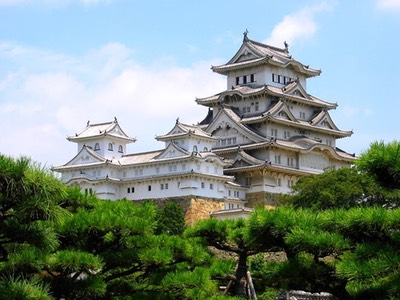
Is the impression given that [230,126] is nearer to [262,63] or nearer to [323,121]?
[262,63]

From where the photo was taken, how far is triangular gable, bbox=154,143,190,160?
49.7 meters

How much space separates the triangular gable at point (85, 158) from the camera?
52438mm

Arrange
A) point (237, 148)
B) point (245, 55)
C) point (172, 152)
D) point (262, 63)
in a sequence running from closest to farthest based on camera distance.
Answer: point (172, 152)
point (237, 148)
point (262, 63)
point (245, 55)

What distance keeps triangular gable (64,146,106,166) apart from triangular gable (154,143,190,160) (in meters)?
4.35

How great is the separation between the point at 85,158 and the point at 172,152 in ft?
23.0

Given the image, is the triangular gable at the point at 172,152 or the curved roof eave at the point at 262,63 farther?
the curved roof eave at the point at 262,63

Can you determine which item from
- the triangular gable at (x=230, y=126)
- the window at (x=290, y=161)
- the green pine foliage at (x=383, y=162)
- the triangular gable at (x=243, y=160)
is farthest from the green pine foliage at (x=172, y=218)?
the green pine foliage at (x=383, y=162)

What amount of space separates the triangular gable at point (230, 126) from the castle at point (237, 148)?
76 millimetres

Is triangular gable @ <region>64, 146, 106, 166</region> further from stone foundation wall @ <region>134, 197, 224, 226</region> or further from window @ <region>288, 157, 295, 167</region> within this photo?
window @ <region>288, 157, 295, 167</region>

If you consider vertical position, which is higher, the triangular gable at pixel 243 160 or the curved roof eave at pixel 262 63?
the curved roof eave at pixel 262 63

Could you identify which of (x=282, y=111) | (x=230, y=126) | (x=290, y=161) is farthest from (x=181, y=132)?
(x=282, y=111)

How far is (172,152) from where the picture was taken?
50.3m

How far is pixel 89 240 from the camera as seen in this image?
40.5ft

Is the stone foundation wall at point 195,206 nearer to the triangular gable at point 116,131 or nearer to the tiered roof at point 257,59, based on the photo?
the triangular gable at point 116,131
